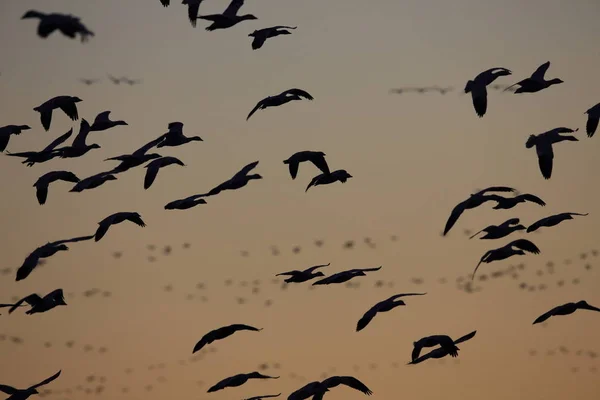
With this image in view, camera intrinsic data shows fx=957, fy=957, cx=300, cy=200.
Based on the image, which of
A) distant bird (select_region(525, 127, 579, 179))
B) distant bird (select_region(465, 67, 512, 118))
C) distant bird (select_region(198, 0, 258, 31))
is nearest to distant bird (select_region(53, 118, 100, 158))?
distant bird (select_region(198, 0, 258, 31))

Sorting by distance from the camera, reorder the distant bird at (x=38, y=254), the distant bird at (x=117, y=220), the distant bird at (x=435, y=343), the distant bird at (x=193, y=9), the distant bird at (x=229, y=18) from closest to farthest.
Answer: the distant bird at (x=229, y=18) < the distant bird at (x=193, y=9) < the distant bird at (x=38, y=254) < the distant bird at (x=435, y=343) < the distant bird at (x=117, y=220)

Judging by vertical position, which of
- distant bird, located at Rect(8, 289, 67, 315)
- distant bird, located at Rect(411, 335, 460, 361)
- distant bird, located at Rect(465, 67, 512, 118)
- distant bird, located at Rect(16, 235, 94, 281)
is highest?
distant bird, located at Rect(465, 67, 512, 118)

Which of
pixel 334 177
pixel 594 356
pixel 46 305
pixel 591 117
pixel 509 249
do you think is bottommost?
pixel 594 356

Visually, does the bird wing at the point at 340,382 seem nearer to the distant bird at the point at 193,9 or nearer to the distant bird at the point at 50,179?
the distant bird at the point at 50,179

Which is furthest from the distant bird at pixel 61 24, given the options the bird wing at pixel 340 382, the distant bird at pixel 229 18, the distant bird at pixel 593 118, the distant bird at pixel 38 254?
the distant bird at pixel 593 118

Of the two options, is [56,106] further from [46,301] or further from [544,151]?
[544,151]

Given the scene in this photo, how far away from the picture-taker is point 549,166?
17.5 ft

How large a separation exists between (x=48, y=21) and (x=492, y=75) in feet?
8.54

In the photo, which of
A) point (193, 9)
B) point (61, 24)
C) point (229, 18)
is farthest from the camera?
point (193, 9)

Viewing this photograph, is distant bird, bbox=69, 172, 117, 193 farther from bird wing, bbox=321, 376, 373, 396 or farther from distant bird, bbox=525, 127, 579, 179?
distant bird, bbox=525, 127, 579, 179

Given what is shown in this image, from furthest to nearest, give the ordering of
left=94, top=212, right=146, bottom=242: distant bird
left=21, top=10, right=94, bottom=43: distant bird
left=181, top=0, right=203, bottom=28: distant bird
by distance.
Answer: left=94, top=212, right=146, bottom=242: distant bird, left=181, top=0, right=203, bottom=28: distant bird, left=21, top=10, right=94, bottom=43: distant bird

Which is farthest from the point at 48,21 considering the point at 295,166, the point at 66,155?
the point at 295,166

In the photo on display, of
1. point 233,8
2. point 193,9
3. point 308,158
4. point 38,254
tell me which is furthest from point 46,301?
point 233,8

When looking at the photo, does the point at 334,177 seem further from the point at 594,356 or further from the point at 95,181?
the point at 594,356
